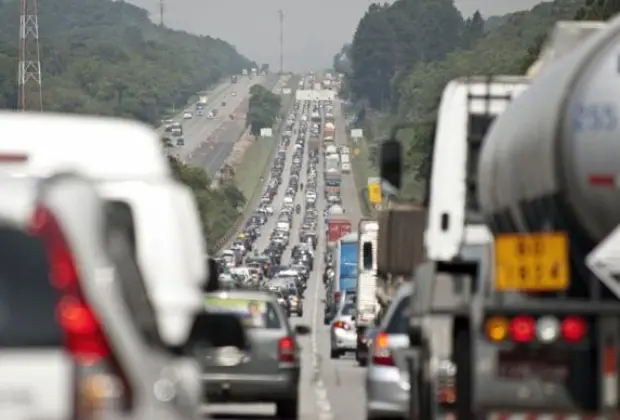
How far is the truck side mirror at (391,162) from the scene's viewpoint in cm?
1561

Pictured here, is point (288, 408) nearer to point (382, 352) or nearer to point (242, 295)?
point (242, 295)

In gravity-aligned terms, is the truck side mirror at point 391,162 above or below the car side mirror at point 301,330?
above

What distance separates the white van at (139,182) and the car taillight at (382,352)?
9.96 m

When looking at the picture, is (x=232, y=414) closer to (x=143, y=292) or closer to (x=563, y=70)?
→ (x=563, y=70)

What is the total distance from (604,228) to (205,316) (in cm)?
393

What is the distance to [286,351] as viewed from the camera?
2239 centimetres

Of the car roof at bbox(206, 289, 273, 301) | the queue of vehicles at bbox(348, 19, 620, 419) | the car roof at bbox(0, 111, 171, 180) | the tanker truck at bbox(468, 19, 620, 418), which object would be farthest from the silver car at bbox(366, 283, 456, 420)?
the car roof at bbox(0, 111, 171, 180)

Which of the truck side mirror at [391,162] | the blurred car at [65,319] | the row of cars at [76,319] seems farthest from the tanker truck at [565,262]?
the blurred car at [65,319]

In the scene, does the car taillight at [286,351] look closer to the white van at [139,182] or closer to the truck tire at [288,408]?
the truck tire at [288,408]

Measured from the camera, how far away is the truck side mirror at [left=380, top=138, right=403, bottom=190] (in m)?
15.6

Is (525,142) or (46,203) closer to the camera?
(46,203)

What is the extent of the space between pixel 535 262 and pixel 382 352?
7657 millimetres

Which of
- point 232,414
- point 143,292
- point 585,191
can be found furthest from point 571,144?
point 232,414

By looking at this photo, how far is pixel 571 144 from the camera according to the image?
11234mm
